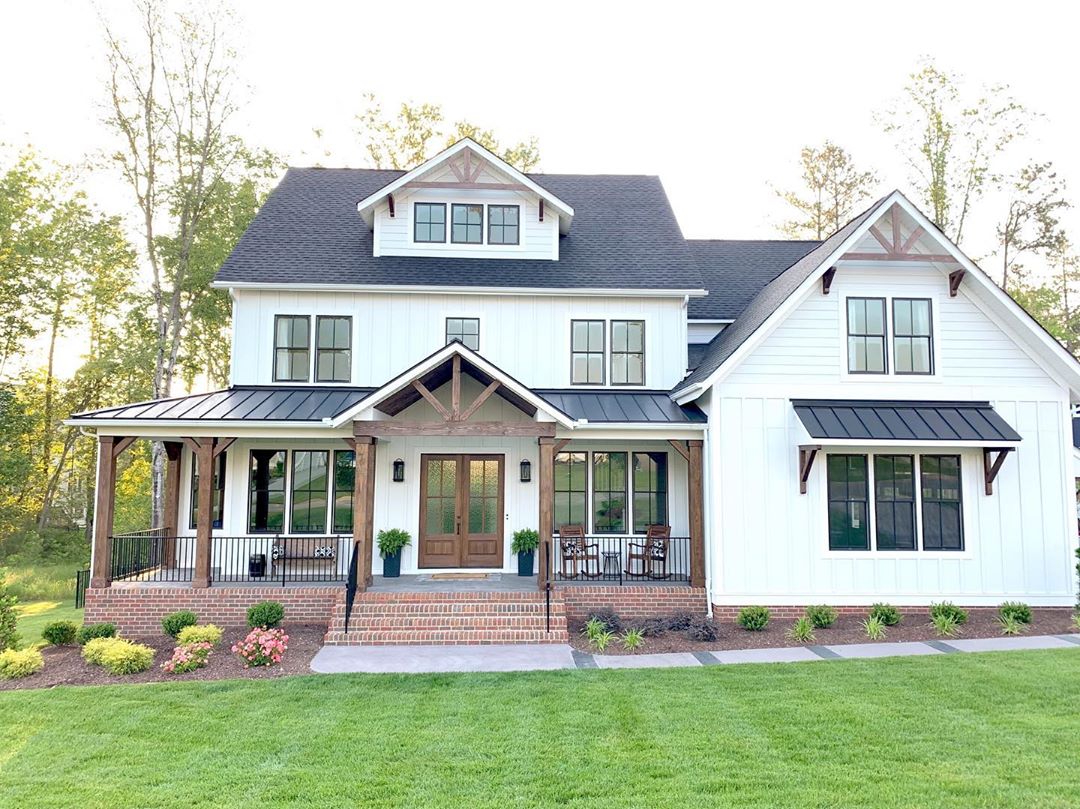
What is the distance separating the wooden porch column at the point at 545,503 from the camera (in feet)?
36.7

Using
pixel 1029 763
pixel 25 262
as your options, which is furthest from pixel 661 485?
pixel 25 262

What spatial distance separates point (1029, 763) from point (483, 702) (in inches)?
204

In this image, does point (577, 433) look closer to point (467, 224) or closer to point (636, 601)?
point (636, 601)

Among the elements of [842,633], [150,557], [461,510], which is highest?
[461,510]

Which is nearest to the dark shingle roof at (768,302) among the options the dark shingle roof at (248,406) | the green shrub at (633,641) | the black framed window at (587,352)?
the black framed window at (587,352)

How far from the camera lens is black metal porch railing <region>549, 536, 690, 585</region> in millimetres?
12758

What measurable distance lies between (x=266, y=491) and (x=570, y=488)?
21.1 feet

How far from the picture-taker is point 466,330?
564 inches

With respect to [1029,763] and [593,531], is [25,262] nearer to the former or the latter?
[593,531]

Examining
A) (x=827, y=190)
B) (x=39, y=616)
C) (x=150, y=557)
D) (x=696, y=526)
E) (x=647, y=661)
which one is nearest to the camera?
(x=647, y=661)

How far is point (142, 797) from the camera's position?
17.1 feet

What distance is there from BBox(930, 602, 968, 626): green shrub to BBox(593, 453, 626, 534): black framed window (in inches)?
224

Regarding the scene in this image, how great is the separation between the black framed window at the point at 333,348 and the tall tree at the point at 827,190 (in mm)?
21791

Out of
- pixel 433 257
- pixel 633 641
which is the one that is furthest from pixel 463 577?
pixel 433 257
